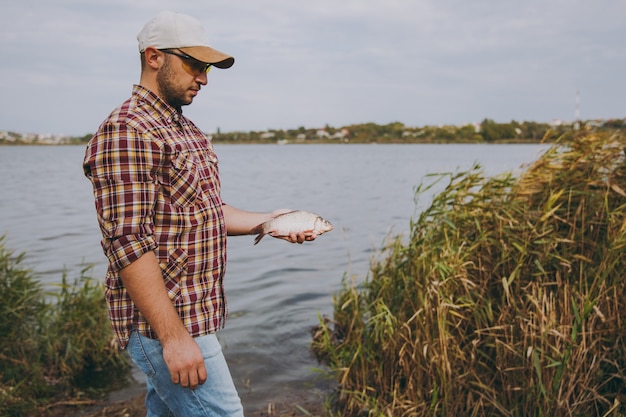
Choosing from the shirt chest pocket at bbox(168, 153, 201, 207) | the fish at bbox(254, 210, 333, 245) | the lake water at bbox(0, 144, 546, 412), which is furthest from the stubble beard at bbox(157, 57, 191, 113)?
the lake water at bbox(0, 144, 546, 412)

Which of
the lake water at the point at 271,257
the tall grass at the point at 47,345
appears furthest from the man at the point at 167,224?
the lake water at the point at 271,257

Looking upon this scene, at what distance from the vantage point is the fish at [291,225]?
10.6ft

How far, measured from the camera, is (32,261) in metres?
13.0

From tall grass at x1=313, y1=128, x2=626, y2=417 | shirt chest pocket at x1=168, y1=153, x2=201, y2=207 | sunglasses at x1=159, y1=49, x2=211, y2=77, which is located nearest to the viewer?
shirt chest pocket at x1=168, y1=153, x2=201, y2=207

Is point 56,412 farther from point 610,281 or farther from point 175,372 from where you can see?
point 610,281

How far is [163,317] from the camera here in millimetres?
2342

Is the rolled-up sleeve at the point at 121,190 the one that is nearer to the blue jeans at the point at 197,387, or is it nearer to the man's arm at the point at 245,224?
the blue jeans at the point at 197,387

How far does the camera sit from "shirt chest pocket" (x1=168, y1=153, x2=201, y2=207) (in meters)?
2.50

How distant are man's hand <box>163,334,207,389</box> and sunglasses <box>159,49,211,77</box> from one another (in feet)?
3.95

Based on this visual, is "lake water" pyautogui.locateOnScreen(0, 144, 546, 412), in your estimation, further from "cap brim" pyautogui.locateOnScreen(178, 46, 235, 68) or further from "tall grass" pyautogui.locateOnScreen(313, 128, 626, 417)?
"cap brim" pyautogui.locateOnScreen(178, 46, 235, 68)

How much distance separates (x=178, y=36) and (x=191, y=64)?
0.45ft

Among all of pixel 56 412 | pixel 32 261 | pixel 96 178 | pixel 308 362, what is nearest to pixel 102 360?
pixel 56 412

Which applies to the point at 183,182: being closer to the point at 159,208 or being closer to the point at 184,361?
the point at 159,208

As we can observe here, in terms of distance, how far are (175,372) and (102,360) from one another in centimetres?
481
